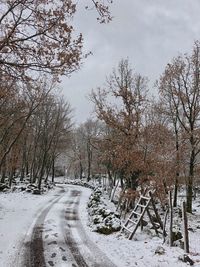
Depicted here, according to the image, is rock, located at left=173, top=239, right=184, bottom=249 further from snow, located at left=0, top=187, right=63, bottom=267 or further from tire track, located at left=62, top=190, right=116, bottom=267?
snow, located at left=0, top=187, right=63, bottom=267

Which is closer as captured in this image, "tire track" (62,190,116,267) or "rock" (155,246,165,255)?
"tire track" (62,190,116,267)

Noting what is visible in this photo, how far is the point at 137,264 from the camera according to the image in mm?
9188

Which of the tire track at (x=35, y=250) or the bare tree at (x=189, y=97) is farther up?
the bare tree at (x=189, y=97)

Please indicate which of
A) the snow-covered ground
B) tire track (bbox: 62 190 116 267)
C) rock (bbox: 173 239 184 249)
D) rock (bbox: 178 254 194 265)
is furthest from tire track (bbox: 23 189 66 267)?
rock (bbox: 173 239 184 249)

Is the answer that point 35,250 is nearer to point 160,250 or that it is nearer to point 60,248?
point 60,248

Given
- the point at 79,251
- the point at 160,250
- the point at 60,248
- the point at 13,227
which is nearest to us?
the point at 160,250

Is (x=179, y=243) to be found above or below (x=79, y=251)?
above

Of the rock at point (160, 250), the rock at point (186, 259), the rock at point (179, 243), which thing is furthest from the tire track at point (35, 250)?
the rock at point (179, 243)

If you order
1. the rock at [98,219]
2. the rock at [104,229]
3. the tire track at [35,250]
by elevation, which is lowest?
the tire track at [35,250]

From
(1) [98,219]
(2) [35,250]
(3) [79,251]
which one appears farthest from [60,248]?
(1) [98,219]

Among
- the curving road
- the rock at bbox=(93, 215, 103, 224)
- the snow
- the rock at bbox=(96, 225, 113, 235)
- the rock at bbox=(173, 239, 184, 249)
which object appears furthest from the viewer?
the rock at bbox=(93, 215, 103, 224)

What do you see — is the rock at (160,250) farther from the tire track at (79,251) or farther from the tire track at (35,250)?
the tire track at (35,250)

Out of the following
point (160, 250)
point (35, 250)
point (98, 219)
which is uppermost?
point (98, 219)

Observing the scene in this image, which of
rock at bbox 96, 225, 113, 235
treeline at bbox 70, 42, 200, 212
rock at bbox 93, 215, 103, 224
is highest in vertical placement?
treeline at bbox 70, 42, 200, 212
